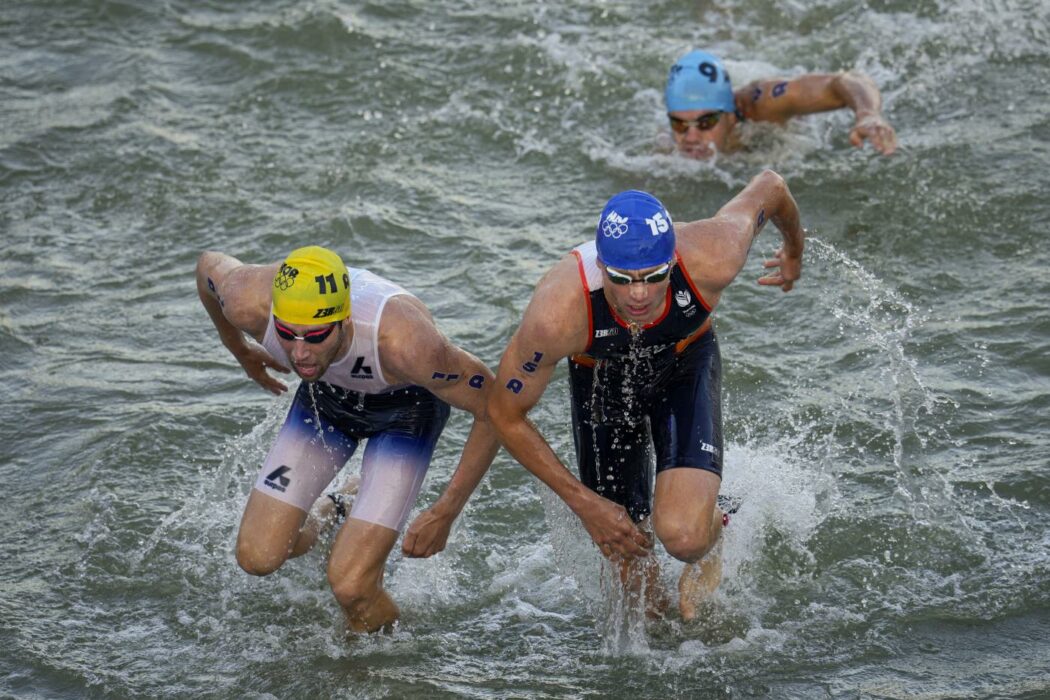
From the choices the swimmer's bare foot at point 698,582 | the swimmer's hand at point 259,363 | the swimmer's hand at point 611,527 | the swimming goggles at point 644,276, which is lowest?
the swimmer's bare foot at point 698,582

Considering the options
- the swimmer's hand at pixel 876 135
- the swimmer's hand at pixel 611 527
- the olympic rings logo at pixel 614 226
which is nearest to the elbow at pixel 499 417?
the swimmer's hand at pixel 611 527

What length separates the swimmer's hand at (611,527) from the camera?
659 cm

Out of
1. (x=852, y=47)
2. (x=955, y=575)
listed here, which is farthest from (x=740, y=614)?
(x=852, y=47)

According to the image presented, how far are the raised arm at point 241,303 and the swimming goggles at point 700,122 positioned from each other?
4837 millimetres

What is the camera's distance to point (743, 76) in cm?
1351

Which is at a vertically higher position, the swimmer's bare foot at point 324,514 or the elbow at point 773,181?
the elbow at point 773,181

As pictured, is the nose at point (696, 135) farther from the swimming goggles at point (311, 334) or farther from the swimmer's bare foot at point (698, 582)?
the swimming goggles at point (311, 334)

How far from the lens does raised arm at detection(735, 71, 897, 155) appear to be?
11.0 m

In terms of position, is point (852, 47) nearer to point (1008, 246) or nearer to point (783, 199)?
point (1008, 246)

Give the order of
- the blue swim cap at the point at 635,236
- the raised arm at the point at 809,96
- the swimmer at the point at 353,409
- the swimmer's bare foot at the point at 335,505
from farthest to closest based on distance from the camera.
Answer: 1. the raised arm at the point at 809,96
2. the swimmer's bare foot at the point at 335,505
3. the swimmer at the point at 353,409
4. the blue swim cap at the point at 635,236

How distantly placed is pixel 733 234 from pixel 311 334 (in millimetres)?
2007

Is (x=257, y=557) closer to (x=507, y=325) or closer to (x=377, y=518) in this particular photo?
(x=377, y=518)

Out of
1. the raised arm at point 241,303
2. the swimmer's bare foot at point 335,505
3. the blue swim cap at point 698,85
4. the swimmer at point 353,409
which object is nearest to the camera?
the swimmer at point 353,409

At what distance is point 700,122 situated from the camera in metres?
11.7
